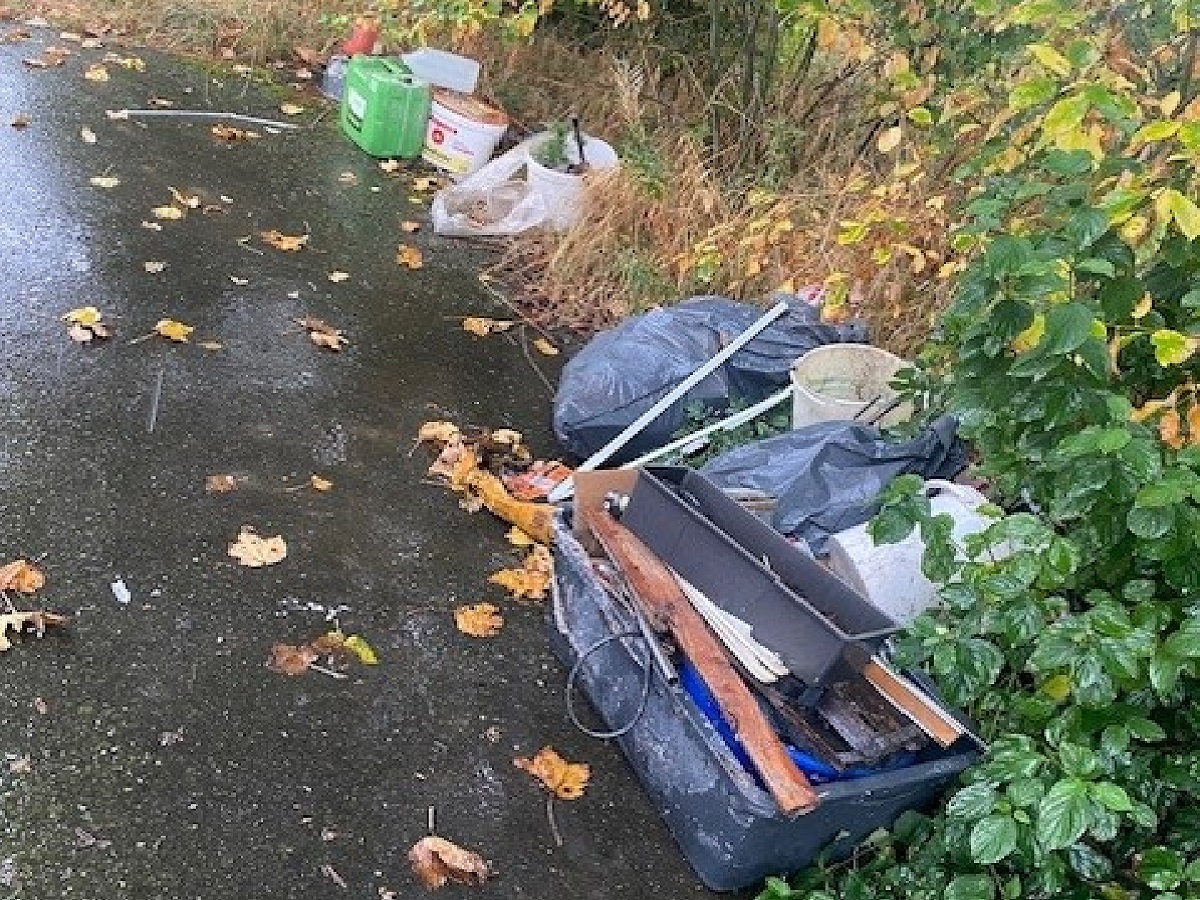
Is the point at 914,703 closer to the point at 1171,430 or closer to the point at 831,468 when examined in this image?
the point at 1171,430

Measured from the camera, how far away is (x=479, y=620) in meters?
3.51

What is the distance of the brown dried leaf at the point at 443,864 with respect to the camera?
271 cm

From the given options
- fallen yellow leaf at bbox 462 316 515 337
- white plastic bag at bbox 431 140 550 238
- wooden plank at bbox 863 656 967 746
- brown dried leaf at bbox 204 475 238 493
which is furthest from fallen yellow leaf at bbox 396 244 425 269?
wooden plank at bbox 863 656 967 746

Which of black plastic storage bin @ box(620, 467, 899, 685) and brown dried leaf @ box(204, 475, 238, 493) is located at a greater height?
black plastic storage bin @ box(620, 467, 899, 685)

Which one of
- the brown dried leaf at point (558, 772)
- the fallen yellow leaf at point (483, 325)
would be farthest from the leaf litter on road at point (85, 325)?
the brown dried leaf at point (558, 772)

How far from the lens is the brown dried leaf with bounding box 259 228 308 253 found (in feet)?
17.7

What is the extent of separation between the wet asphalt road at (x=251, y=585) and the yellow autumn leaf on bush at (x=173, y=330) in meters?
0.07

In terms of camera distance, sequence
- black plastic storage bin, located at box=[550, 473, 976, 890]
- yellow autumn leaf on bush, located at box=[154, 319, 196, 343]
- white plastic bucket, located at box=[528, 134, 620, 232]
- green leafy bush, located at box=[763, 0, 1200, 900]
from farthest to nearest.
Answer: white plastic bucket, located at box=[528, 134, 620, 232] → yellow autumn leaf on bush, located at box=[154, 319, 196, 343] → black plastic storage bin, located at box=[550, 473, 976, 890] → green leafy bush, located at box=[763, 0, 1200, 900]

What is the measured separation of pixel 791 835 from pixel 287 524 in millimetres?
1819

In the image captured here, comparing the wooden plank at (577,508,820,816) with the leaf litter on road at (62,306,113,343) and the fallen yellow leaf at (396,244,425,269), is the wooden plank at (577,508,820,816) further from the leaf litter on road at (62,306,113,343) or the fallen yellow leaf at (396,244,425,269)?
the fallen yellow leaf at (396,244,425,269)

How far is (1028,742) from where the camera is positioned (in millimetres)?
2400

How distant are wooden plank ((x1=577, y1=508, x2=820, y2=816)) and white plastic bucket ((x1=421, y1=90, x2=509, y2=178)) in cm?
352

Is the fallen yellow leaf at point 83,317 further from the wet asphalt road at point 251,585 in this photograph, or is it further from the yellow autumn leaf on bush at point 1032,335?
the yellow autumn leaf on bush at point 1032,335

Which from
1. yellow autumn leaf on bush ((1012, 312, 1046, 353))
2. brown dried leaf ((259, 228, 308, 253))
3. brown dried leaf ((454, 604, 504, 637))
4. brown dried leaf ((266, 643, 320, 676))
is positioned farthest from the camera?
brown dried leaf ((259, 228, 308, 253))
